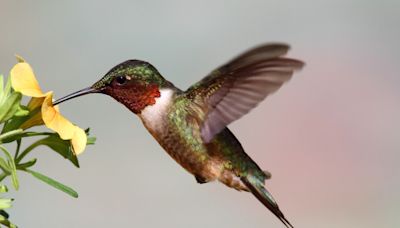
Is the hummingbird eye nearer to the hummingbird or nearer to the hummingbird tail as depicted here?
the hummingbird

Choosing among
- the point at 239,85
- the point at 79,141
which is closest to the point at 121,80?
the point at 79,141

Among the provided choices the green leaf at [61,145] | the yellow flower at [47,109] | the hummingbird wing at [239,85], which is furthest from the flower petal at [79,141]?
the hummingbird wing at [239,85]

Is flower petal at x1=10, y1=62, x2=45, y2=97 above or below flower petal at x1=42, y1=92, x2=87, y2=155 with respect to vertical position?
above

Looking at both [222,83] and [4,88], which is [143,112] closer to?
[222,83]

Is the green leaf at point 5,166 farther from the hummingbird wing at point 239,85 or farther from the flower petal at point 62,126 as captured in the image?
the hummingbird wing at point 239,85

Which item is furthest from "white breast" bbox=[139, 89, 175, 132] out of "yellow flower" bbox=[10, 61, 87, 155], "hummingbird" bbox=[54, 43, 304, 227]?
"yellow flower" bbox=[10, 61, 87, 155]

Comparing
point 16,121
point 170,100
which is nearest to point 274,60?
point 170,100

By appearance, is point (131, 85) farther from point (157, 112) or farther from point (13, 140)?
point (13, 140)
